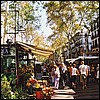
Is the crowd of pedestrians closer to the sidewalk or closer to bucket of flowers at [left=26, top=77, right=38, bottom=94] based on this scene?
the sidewalk

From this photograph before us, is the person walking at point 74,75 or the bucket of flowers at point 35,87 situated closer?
the bucket of flowers at point 35,87

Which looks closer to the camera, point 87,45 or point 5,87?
point 5,87

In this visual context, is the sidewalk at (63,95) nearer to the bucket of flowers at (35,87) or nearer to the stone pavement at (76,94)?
the stone pavement at (76,94)

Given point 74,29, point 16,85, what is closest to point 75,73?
point 16,85

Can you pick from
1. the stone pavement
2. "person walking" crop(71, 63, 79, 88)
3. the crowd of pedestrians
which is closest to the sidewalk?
the stone pavement

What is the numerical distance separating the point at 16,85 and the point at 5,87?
2156mm

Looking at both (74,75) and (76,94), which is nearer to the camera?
(76,94)

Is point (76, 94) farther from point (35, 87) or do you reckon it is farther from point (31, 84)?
point (35, 87)

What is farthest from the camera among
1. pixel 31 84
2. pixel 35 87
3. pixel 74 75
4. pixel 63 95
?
pixel 74 75

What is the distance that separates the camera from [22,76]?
1617 cm

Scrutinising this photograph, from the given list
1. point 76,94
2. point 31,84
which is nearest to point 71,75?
point 76,94

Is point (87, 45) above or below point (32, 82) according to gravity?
above

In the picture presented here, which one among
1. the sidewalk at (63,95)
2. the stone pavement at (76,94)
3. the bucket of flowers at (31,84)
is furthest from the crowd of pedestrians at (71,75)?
the bucket of flowers at (31,84)

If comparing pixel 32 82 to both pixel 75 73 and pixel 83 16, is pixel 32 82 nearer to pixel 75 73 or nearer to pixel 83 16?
pixel 75 73
